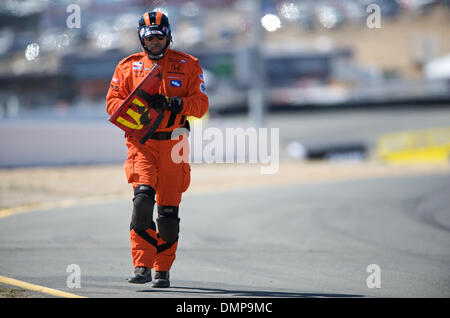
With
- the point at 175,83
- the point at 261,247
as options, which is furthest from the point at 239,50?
the point at 175,83

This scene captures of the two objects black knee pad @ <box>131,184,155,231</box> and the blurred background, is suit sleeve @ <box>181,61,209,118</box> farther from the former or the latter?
the blurred background

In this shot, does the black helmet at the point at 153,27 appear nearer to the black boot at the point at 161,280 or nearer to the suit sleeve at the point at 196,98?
the suit sleeve at the point at 196,98

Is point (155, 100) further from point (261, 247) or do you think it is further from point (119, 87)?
point (261, 247)

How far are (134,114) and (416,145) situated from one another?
17.8 metres

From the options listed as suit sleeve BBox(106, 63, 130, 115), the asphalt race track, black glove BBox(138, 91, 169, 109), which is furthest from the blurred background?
black glove BBox(138, 91, 169, 109)

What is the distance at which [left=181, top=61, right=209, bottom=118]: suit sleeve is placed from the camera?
518 cm

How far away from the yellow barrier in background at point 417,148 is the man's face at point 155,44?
17.3 m

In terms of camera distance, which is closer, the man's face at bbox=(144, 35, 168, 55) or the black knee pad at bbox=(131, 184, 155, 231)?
the black knee pad at bbox=(131, 184, 155, 231)

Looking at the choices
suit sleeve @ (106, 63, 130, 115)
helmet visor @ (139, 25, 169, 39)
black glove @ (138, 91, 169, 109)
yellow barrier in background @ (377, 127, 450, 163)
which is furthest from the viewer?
yellow barrier in background @ (377, 127, 450, 163)

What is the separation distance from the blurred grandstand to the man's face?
554 inches

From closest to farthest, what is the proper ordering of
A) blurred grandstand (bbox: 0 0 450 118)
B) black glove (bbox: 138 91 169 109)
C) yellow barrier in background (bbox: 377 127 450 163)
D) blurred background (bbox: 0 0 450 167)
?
black glove (bbox: 138 91 169 109) < blurred background (bbox: 0 0 450 167) < yellow barrier in background (bbox: 377 127 450 163) < blurred grandstand (bbox: 0 0 450 118)

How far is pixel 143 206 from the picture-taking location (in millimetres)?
5059

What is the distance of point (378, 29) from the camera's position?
56.6 meters

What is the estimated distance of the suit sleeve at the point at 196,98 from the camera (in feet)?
17.0
